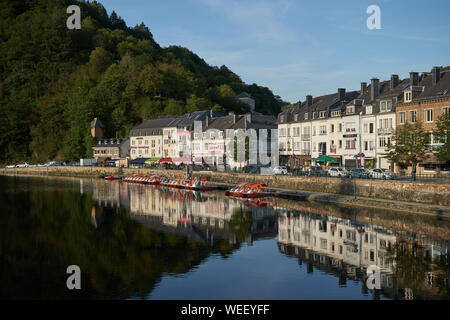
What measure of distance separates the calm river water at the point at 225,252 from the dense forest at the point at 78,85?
6374cm

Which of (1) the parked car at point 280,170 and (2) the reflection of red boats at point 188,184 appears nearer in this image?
(1) the parked car at point 280,170

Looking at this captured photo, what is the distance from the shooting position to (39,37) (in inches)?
5689

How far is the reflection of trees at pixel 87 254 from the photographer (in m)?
18.3

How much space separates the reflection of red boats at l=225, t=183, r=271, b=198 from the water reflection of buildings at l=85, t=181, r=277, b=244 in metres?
1.54

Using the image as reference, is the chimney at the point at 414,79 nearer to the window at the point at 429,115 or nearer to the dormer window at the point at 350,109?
the window at the point at 429,115

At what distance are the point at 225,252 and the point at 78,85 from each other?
4528 inches

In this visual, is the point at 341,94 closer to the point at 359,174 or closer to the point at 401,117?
the point at 401,117

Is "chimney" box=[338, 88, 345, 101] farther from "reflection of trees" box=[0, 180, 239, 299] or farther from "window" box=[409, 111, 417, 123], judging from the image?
"reflection of trees" box=[0, 180, 239, 299]

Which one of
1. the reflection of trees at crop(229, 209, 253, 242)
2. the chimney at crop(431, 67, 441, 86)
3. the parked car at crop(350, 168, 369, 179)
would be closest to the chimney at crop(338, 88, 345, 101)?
the chimney at crop(431, 67, 441, 86)

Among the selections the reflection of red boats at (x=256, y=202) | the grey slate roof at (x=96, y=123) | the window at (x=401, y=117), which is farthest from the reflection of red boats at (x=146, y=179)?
the window at (x=401, y=117)

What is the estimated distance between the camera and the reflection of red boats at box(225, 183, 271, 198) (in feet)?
151
